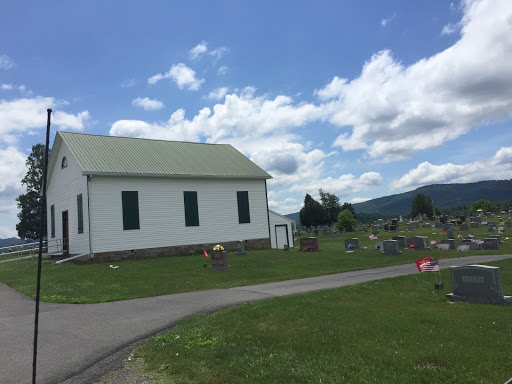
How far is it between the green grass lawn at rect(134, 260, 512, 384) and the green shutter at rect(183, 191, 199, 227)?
15.5 m

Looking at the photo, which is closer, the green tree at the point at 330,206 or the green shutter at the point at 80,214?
the green shutter at the point at 80,214

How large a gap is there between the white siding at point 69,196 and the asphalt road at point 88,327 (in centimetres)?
887

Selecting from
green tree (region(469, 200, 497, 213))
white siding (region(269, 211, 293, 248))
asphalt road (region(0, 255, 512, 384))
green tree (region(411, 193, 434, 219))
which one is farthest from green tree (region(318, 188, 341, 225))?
asphalt road (region(0, 255, 512, 384))

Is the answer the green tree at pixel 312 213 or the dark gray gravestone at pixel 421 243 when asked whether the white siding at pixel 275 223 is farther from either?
the green tree at pixel 312 213

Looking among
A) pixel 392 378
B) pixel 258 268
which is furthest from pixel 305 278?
pixel 392 378

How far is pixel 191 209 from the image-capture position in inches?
934

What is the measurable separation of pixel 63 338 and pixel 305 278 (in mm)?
9506

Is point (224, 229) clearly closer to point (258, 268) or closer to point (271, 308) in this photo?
point (258, 268)

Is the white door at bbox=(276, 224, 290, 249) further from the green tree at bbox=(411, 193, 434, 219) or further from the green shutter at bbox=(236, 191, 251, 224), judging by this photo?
the green tree at bbox=(411, 193, 434, 219)

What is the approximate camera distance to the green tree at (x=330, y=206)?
69.5m

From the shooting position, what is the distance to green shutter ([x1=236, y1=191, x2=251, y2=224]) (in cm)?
2580

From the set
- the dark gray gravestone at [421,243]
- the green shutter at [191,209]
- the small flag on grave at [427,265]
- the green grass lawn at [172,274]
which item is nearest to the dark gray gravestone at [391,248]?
the green grass lawn at [172,274]

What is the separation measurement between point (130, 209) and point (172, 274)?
23.3 feet

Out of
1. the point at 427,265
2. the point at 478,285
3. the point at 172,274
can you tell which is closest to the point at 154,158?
the point at 172,274
